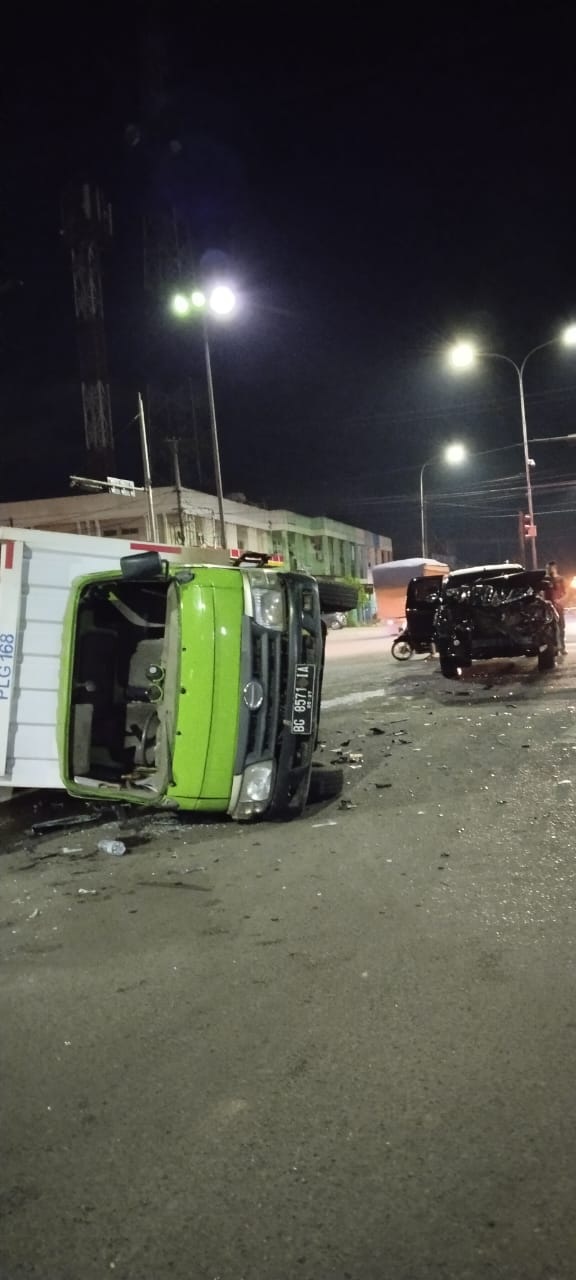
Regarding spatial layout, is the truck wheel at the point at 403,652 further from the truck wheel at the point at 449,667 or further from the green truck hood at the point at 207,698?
the green truck hood at the point at 207,698

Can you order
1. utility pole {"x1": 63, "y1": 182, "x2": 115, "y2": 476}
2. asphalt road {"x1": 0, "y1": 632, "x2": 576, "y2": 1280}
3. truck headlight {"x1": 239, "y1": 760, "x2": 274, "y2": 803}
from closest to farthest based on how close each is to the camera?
asphalt road {"x1": 0, "y1": 632, "x2": 576, "y2": 1280}
truck headlight {"x1": 239, "y1": 760, "x2": 274, "y2": 803}
utility pole {"x1": 63, "y1": 182, "x2": 115, "y2": 476}

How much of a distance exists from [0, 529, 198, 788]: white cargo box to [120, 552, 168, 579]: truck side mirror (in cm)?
87

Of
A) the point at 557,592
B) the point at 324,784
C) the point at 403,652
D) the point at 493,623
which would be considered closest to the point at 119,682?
the point at 324,784

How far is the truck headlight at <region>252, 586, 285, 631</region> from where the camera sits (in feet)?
18.4

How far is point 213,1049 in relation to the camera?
121 inches

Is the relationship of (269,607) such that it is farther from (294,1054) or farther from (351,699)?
(351,699)

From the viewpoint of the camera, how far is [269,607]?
5.67 meters

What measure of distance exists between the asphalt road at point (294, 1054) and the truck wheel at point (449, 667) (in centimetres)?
812

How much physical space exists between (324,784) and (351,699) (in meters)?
5.39

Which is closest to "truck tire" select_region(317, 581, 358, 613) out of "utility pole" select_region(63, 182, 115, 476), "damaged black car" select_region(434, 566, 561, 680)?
"damaged black car" select_region(434, 566, 561, 680)

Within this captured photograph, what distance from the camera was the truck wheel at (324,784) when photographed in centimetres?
683

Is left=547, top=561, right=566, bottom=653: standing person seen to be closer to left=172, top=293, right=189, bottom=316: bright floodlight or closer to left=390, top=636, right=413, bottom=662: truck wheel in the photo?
left=390, top=636, right=413, bottom=662: truck wheel

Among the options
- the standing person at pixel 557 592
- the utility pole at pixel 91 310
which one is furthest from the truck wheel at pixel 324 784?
the utility pole at pixel 91 310

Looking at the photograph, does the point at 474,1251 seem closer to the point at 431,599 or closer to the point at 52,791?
the point at 52,791
